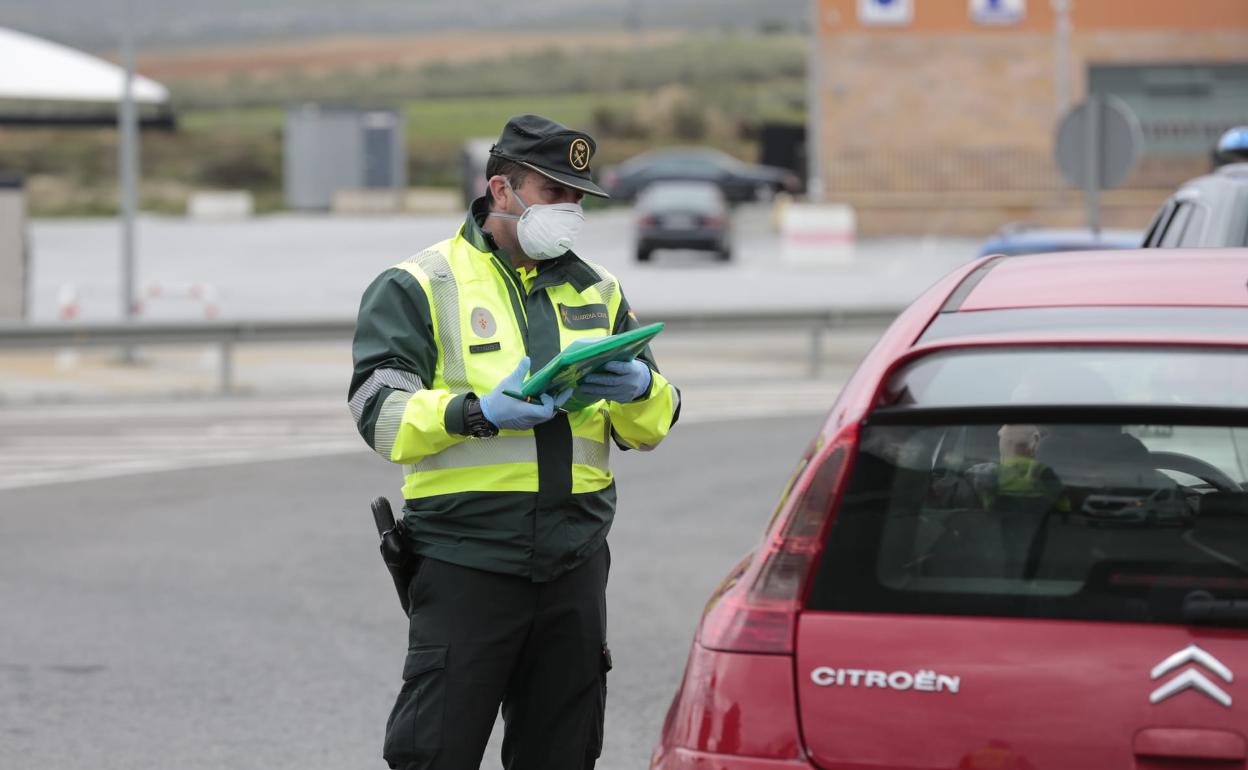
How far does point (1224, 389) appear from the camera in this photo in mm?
3195

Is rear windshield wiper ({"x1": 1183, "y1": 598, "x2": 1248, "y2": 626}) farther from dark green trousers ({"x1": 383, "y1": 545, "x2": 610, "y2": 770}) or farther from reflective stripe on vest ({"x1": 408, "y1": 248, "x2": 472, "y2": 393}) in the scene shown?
reflective stripe on vest ({"x1": 408, "y1": 248, "x2": 472, "y2": 393})

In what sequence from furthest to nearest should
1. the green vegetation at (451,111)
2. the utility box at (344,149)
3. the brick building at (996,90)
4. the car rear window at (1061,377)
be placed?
the green vegetation at (451,111) < the utility box at (344,149) < the brick building at (996,90) < the car rear window at (1061,377)

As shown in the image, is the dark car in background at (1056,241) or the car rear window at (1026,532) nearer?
the car rear window at (1026,532)

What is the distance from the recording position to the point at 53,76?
54.3 m

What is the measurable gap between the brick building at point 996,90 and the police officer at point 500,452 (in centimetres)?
3486

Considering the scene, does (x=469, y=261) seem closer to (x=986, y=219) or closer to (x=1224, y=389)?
(x=1224, y=389)

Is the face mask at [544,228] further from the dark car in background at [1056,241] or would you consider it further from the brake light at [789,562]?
the dark car in background at [1056,241]

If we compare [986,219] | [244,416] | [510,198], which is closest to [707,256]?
[986,219]

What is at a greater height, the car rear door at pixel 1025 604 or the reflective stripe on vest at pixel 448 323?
the reflective stripe on vest at pixel 448 323

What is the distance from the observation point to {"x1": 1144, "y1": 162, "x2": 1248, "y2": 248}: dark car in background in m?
8.13

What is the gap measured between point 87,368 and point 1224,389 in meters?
19.3

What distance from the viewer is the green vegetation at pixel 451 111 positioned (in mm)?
75188

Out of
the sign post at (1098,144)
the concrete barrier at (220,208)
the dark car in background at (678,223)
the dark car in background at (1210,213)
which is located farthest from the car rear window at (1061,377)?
the concrete barrier at (220,208)

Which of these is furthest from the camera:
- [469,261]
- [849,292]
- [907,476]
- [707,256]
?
[707,256]
